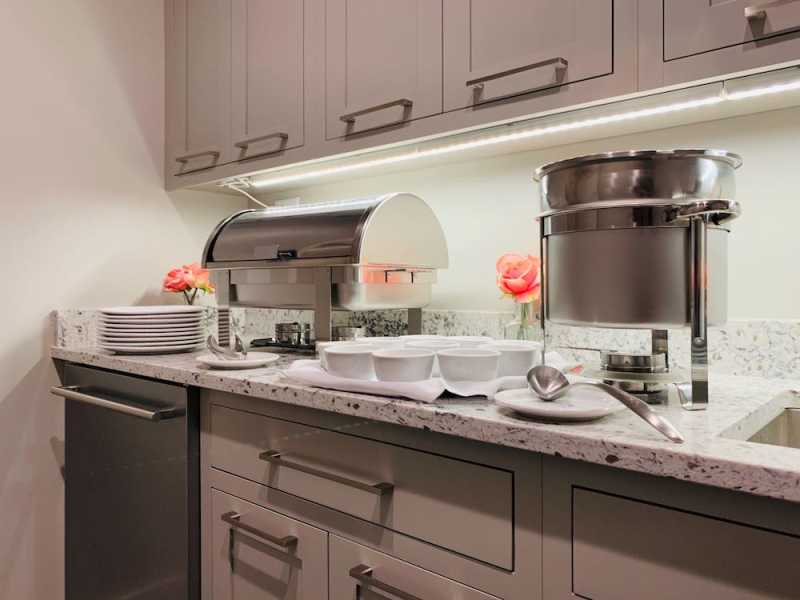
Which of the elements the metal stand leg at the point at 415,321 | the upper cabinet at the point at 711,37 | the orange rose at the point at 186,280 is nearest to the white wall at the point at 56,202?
the orange rose at the point at 186,280

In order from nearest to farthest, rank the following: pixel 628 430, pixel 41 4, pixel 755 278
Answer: pixel 628 430, pixel 755 278, pixel 41 4

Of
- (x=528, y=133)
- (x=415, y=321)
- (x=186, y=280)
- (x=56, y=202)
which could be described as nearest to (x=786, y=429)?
(x=528, y=133)

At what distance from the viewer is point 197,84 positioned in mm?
1970

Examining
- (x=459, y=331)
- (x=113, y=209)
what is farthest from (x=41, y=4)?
(x=459, y=331)

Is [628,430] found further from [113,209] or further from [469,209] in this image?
[113,209]

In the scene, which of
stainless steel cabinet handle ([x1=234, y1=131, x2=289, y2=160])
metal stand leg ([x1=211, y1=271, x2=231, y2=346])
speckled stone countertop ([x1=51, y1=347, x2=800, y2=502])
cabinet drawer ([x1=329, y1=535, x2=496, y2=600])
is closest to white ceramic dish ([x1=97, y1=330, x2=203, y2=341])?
metal stand leg ([x1=211, y1=271, x2=231, y2=346])

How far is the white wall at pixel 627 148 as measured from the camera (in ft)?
4.00

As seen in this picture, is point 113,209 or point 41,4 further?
point 113,209

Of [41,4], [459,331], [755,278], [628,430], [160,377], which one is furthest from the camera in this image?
[41,4]

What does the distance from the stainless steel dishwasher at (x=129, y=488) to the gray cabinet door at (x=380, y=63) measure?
0.78m

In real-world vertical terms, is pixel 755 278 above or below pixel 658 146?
below

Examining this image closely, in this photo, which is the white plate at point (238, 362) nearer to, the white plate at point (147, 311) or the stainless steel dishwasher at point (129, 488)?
the stainless steel dishwasher at point (129, 488)

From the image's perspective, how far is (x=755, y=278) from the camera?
125cm

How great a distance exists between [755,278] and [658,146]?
0.38 meters
